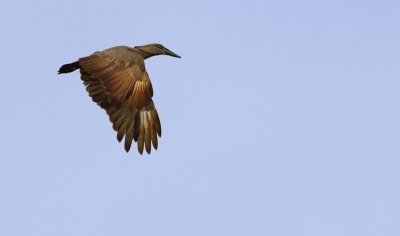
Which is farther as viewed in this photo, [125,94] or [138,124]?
[138,124]

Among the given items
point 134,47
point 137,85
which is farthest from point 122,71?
point 134,47

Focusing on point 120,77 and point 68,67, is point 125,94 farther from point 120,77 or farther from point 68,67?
point 68,67

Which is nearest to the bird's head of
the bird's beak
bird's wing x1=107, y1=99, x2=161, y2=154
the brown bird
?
the bird's beak

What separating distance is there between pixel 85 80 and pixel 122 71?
2.40m

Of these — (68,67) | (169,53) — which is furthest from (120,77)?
(169,53)

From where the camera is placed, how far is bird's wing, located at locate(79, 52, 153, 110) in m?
39.7

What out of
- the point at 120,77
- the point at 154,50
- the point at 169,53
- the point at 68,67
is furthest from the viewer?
the point at 169,53

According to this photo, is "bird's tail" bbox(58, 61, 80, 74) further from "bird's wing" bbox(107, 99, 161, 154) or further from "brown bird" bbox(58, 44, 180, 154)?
"bird's wing" bbox(107, 99, 161, 154)

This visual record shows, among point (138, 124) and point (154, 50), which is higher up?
point (154, 50)

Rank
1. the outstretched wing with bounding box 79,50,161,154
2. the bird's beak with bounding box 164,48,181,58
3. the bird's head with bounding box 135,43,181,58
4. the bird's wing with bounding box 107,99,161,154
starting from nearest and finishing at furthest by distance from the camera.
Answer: the outstretched wing with bounding box 79,50,161,154 < the bird's wing with bounding box 107,99,161,154 < the bird's head with bounding box 135,43,181,58 < the bird's beak with bounding box 164,48,181,58

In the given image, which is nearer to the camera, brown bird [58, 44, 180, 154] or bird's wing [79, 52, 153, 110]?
bird's wing [79, 52, 153, 110]

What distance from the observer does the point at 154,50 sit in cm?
4469

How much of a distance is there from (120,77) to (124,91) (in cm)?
42

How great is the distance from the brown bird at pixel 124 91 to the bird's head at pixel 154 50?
6.27 ft
